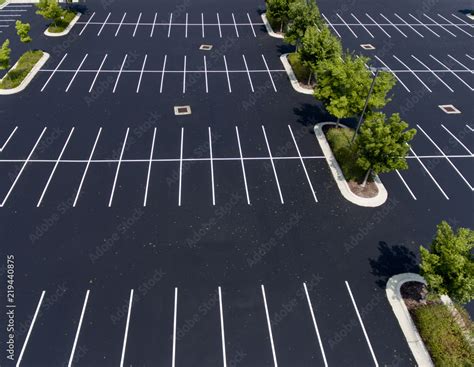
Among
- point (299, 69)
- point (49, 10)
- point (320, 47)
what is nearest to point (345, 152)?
point (320, 47)

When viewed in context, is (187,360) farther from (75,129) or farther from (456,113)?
(456,113)

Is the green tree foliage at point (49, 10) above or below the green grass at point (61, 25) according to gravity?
above

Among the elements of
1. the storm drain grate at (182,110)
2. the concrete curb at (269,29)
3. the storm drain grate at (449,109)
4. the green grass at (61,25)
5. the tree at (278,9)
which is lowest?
the storm drain grate at (182,110)

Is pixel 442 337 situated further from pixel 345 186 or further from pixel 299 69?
pixel 299 69

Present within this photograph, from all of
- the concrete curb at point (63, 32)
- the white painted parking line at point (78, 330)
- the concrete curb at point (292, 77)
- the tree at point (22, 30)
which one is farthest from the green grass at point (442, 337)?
the concrete curb at point (63, 32)

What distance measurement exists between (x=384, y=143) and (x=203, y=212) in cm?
969

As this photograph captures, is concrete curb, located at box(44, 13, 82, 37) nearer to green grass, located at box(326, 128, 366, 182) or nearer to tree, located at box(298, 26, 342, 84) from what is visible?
tree, located at box(298, 26, 342, 84)

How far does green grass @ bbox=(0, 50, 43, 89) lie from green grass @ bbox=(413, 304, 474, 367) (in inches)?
1177

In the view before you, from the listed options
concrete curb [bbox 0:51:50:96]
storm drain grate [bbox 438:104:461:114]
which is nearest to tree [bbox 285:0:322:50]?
storm drain grate [bbox 438:104:461:114]

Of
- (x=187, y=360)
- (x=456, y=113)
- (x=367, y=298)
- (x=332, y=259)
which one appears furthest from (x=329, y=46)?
(x=187, y=360)

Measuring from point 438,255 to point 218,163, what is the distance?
12367 millimetres

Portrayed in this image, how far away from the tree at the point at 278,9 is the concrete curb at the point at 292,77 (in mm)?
4409

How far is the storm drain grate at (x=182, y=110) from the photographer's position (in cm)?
2492

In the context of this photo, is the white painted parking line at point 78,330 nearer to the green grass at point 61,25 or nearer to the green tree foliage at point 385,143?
the green tree foliage at point 385,143
